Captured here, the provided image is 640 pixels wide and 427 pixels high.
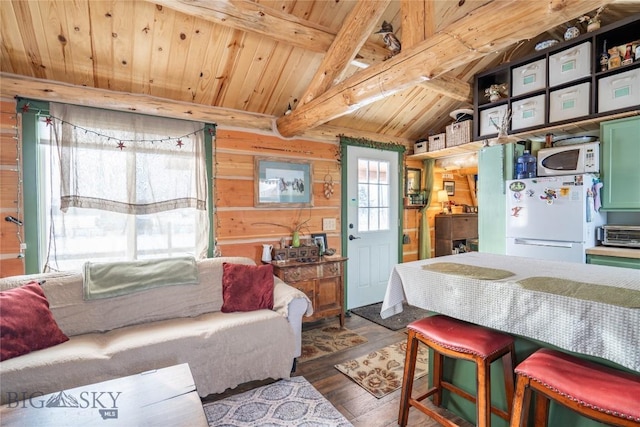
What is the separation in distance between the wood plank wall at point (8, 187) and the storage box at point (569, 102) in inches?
183

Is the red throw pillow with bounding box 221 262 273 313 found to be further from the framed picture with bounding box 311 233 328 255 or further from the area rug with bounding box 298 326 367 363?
the framed picture with bounding box 311 233 328 255

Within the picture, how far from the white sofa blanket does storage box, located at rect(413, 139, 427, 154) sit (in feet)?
9.64

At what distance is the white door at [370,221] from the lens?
4.01 meters

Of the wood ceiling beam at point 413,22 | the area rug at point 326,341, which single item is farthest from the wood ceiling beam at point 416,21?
the area rug at point 326,341

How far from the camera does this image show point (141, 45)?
2.47m

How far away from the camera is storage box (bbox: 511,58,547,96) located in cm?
315

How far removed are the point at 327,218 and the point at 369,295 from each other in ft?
4.01

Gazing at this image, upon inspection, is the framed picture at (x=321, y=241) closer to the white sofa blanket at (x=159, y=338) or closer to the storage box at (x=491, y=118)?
the white sofa blanket at (x=159, y=338)

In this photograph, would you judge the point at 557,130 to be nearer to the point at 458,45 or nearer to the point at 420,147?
the point at 420,147

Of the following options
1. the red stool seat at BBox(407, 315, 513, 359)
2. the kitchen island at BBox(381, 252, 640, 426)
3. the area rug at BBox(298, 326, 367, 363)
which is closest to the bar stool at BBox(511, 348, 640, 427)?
the kitchen island at BBox(381, 252, 640, 426)

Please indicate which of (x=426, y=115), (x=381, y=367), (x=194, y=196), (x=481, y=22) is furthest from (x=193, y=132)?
(x=426, y=115)

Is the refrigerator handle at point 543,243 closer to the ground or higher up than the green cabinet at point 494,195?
closer to the ground

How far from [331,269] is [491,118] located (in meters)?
2.50

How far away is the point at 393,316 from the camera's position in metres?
3.70
